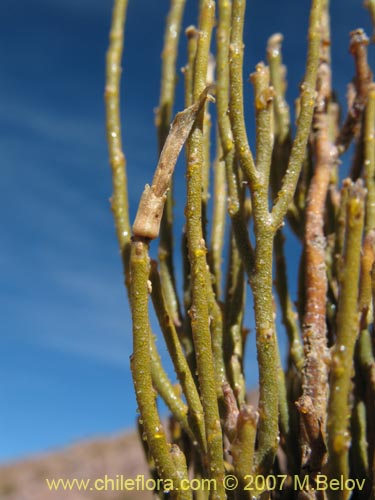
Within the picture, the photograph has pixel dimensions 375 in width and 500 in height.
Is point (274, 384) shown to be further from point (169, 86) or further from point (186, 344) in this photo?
point (169, 86)

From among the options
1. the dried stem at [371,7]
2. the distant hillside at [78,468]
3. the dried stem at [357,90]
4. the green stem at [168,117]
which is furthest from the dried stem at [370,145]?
the distant hillside at [78,468]

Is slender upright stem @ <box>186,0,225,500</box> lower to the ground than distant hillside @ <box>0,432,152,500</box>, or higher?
higher

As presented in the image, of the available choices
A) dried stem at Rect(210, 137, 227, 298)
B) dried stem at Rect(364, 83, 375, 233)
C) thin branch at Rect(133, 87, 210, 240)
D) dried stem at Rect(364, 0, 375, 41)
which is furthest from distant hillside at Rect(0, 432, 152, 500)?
thin branch at Rect(133, 87, 210, 240)

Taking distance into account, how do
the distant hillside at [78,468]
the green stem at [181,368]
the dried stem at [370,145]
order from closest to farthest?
the green stem at [181,368]
the dried stem at [370,145]
the distant hillside at [78,468]

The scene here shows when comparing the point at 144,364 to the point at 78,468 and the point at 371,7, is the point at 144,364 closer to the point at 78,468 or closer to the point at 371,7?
the point at 371,7

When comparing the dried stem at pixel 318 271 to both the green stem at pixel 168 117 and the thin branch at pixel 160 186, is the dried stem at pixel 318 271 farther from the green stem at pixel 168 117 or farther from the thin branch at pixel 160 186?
the thin branch at pixel 160 186

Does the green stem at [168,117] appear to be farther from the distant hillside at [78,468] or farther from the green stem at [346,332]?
the distant hillside at [78,468]

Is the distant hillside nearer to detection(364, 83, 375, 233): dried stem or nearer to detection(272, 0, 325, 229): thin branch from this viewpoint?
detection(364, 83, 375, 233): dried stem

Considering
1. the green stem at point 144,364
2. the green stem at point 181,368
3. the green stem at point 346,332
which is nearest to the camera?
the green stem at point 346,332

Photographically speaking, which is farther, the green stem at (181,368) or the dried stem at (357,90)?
the dried stem at (357,90)

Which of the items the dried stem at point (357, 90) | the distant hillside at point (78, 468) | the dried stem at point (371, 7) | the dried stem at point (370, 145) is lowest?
the distant hillside at point (78, 468)

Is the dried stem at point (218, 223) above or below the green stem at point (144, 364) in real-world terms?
above

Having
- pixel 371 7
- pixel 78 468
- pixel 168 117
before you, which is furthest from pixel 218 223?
pixel 78 468
